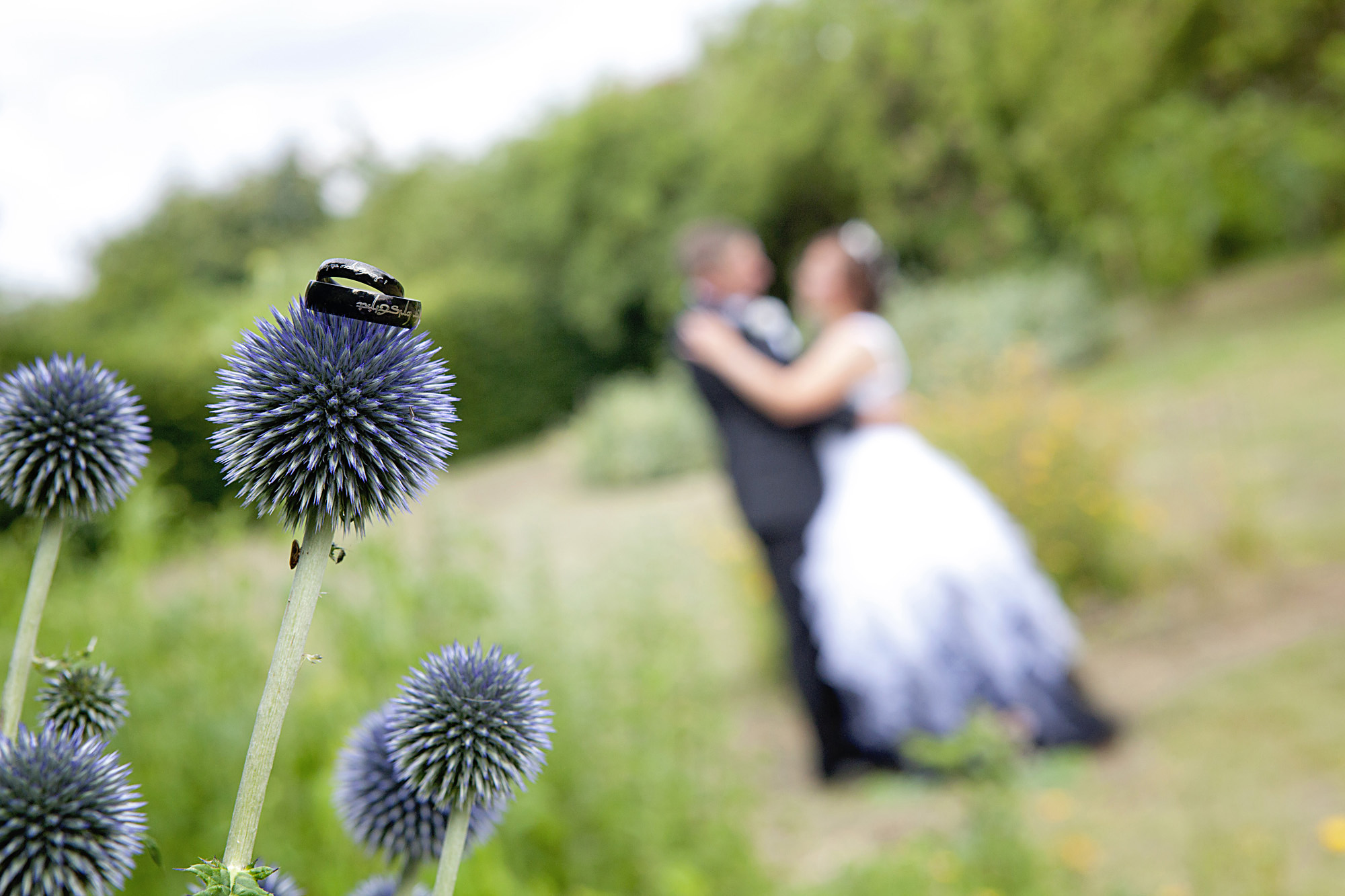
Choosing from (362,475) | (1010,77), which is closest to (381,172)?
(1010,77)

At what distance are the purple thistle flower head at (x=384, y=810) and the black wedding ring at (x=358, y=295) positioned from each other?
38cm

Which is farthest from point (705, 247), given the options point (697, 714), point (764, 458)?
point (697, 714)

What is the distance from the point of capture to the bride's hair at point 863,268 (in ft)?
17.9

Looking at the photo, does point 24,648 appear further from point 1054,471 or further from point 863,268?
point 1054,471

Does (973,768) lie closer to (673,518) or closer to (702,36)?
(673,518)

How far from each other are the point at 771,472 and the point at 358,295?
184 inches

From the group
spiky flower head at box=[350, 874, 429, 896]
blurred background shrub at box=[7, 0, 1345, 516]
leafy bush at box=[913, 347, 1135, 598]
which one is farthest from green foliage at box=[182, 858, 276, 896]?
blurred background shrub at box=[7, 0, 1345, 516]

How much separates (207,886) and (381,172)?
2574cm

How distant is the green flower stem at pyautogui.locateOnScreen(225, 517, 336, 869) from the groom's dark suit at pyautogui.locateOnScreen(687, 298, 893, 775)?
15.3ft

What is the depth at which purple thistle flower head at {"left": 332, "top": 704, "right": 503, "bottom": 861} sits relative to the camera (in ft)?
2.77

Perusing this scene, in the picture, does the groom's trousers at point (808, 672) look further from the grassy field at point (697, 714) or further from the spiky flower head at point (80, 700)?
the spiky flower head at point (80, 700)

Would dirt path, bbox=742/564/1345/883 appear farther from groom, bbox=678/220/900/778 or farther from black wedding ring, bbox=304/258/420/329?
black wedding ring, bbox=304/258/420/329

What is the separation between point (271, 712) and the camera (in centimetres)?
57

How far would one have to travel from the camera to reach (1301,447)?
9.37 metres
